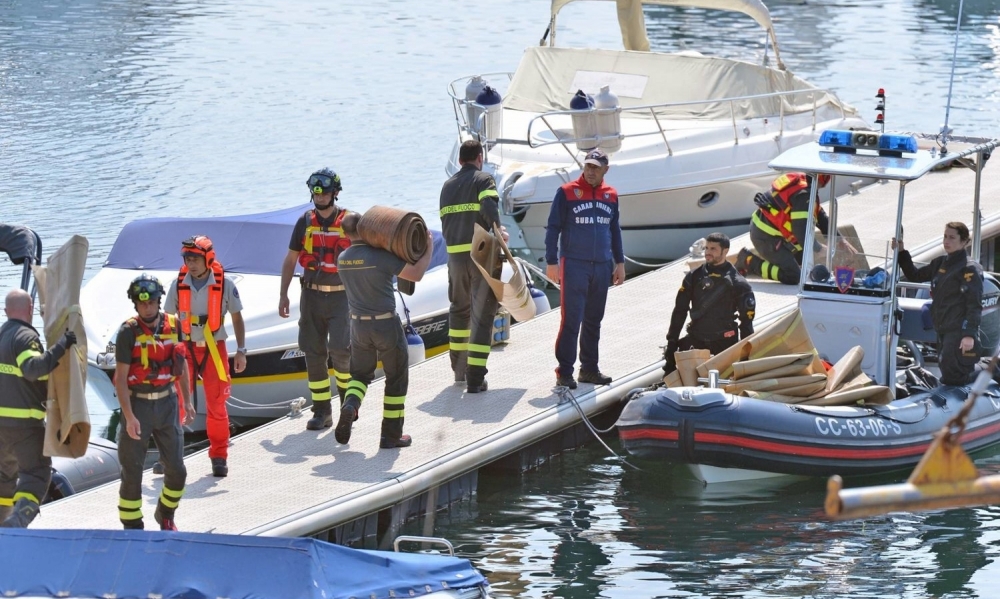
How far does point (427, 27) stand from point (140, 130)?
638 inches

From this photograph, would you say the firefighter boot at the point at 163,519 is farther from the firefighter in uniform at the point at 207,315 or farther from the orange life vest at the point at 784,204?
the orange life vest at the point at 784,204

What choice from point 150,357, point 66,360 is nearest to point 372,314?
point 150,357

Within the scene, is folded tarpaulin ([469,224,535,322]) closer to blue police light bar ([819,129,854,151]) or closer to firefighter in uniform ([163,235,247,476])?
firefighter in uniform ([163,235,247,476])

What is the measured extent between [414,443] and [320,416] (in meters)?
0.74

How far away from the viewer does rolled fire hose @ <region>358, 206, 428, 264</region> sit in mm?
8891

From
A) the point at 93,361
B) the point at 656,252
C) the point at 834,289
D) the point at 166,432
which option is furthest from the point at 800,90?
the point at 166,432

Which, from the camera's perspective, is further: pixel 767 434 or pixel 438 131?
pixel 438 131

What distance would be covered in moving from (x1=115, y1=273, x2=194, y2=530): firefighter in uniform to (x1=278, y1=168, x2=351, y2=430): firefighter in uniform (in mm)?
1677

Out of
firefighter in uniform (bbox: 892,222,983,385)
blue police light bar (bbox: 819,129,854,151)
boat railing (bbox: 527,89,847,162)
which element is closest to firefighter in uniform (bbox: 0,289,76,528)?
blue police light bar (bbox: 819,129,854,151)

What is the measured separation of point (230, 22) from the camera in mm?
40188

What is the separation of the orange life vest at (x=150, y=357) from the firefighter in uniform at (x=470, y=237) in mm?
2881

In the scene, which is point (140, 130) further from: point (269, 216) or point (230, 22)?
point (230, 22)

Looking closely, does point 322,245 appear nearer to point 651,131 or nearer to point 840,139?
point 840,139

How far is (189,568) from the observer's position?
676 centimetres
